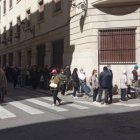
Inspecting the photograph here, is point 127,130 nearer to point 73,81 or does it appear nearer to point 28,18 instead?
point 73,81

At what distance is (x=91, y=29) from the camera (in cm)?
2238

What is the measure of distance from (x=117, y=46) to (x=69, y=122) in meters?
11.0

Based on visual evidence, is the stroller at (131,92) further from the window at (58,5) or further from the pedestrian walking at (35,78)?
the window at (58,5)

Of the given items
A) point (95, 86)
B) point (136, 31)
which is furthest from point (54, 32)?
point (95, 86)

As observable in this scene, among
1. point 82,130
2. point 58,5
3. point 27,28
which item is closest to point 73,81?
point 58,5

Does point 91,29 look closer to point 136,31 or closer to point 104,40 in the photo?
point 104,40

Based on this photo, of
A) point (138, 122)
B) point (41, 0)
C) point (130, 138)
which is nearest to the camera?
point (130, 138)

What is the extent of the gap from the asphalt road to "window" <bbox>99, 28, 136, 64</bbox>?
5.68 metres

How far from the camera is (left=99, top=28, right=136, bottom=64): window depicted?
70.8 feet

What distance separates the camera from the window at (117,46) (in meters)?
21.6

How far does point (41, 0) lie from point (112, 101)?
16178 mm

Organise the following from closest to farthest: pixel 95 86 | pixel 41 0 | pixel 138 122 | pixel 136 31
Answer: pixel 138 122
pixel 95 86
pixel 136 31
pixel 41 0

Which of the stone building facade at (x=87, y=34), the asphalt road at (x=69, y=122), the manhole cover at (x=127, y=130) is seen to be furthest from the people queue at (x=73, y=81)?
the manhole cover at (x=127, y=130)

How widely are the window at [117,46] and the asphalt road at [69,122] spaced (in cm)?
568
